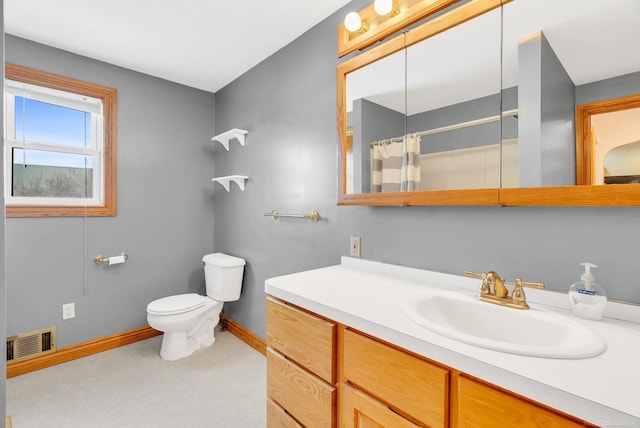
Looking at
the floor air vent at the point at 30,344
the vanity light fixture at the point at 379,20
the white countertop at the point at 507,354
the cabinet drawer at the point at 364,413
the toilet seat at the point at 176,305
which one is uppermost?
the vanity light fixture at the point at 379,20

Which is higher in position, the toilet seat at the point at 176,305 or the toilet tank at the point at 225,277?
the toilet tank at the point at 225,277

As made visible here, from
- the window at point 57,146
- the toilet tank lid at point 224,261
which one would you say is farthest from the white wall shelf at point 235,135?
the toilet tank lid at point 224,261

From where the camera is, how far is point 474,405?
69cm

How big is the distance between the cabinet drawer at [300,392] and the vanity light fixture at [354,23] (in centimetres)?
163

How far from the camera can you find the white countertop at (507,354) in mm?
553

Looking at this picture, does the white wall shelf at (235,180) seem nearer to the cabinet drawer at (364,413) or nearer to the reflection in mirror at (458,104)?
the reflection in mirror at (458,104)

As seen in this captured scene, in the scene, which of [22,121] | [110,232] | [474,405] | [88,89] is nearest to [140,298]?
[110,232]

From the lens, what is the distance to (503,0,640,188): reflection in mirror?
2.96 feet

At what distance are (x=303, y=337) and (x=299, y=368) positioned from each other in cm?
13

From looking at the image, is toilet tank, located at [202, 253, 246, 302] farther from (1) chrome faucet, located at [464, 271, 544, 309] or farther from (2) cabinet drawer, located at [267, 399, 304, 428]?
(1) chrome faucet, located at [464, 271, 544, 309]

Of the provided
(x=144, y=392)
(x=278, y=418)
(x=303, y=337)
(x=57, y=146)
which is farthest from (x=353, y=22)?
(x=144, y=392)

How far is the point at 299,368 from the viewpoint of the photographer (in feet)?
3.81

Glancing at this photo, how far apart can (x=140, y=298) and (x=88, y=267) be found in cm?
48

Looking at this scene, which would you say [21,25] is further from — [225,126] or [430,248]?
[430,248]
